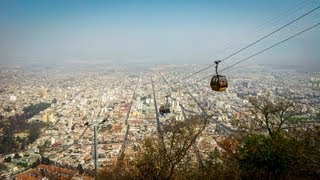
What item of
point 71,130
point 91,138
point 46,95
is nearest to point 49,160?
point 91,138

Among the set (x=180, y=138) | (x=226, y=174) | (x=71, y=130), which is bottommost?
(x=71, y=130)

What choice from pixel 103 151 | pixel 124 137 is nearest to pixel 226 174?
pixel 103 151

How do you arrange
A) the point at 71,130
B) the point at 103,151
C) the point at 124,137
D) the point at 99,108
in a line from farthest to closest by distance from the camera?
the point at 99,108 < the point at 71,130 < the point at 124,137 < the point at 103,151

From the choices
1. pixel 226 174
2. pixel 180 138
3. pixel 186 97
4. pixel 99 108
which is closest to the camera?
pixel 180 138

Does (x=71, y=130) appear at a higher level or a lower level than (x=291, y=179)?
lower

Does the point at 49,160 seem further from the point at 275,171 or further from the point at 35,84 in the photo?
the point at 35,84

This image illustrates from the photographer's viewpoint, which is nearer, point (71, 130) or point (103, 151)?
point (103, 151)
